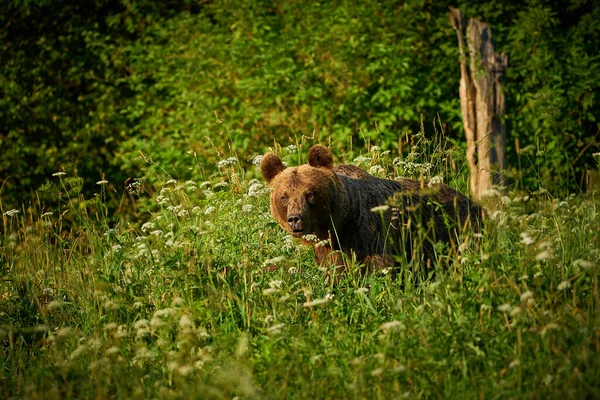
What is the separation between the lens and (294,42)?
11.1 metres

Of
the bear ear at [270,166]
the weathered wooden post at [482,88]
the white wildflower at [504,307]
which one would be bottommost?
the weathered wooden post at [482,88]

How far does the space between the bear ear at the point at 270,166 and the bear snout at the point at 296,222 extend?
655 millimetres

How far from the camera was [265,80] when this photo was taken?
1109 cm

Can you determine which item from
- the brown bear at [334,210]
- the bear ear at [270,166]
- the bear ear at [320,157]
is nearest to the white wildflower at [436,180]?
the brown bear at [334,210]

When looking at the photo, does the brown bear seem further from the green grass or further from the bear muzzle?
the green grass

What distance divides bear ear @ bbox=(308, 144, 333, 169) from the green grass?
597 mm

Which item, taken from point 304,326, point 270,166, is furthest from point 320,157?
point 304,326

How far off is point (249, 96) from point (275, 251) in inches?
265

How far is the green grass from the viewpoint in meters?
3.93

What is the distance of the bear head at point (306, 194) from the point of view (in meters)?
5.77

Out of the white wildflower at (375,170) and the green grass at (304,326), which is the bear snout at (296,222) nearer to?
the green grass at (304,326)

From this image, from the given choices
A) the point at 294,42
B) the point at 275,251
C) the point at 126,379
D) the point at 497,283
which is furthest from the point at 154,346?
the point at 294,42

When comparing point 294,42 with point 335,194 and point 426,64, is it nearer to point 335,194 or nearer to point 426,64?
point 426,64

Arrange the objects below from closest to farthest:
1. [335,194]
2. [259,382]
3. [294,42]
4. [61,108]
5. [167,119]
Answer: [259,382] < [335,194] < [294,42] < [167,119] < [61,108]
